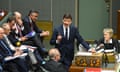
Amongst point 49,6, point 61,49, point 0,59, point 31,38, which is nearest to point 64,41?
point 61,49

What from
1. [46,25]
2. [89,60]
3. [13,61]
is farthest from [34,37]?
[46,25]

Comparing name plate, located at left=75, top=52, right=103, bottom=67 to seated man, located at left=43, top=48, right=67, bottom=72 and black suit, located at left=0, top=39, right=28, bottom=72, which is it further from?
black suit, located at left=0, top=39, right=28, bottom=72

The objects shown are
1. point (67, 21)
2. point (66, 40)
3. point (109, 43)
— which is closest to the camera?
point (109, 43)

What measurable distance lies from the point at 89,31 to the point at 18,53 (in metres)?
5.86

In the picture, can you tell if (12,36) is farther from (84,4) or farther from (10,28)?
(84,4)

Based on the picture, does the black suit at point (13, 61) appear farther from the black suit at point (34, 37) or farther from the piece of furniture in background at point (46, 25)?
the piece of furniture in background at point (46, 25)

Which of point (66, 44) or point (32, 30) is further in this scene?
point (32, 30)

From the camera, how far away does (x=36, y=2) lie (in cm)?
1295

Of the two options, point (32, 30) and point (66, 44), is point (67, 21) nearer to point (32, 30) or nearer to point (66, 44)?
point (66, 44)

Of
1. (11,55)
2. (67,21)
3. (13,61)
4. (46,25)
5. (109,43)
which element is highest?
(67,21)

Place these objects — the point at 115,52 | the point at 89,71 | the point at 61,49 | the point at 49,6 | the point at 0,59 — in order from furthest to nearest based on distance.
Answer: the point at 49,6 → the point at 61,49 → the point at 115,52 → the point at 0,59 → the point at 89,71

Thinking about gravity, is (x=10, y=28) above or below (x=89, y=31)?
above

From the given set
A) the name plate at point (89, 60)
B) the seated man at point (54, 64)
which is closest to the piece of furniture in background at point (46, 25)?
the name plate at point (89, 60)

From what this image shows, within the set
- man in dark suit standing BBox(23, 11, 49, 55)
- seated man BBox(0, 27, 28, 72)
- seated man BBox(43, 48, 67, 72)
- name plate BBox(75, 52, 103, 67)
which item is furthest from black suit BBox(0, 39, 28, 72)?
name plate BBox(75, 52, 103, 67)
